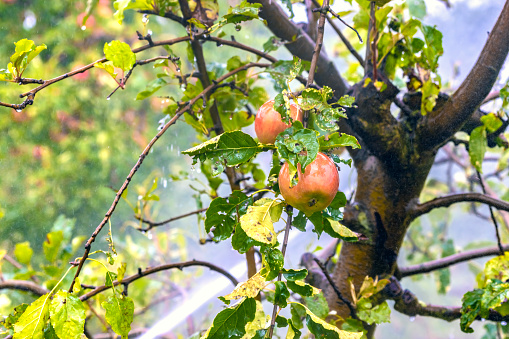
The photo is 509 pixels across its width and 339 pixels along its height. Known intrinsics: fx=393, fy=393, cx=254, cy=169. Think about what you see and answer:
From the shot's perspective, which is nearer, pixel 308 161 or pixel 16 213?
pixel 308 161

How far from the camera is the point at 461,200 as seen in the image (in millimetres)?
546

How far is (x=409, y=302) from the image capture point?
61cm

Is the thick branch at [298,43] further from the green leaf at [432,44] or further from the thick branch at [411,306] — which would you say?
the thick branch at [411,306]

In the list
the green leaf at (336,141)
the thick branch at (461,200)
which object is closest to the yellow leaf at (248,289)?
the green leaf at (336,141)

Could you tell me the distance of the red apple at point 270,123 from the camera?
37 centimetres

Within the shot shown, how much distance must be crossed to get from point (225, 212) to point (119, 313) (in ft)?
0.44

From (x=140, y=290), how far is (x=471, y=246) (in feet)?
3.34

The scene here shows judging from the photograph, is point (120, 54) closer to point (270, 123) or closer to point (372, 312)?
point (270, 123)

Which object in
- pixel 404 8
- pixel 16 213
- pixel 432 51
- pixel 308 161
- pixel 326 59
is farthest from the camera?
pixel 16 213

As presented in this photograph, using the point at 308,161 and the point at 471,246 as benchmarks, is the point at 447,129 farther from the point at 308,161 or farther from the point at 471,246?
the point at 471,246

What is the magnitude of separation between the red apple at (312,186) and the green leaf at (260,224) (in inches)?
0.9

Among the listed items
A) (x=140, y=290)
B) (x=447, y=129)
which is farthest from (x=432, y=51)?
(x=140, y=290)

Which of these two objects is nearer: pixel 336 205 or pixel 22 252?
pixel 336 205

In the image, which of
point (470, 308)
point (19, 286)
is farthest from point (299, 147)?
point (19, 286)
